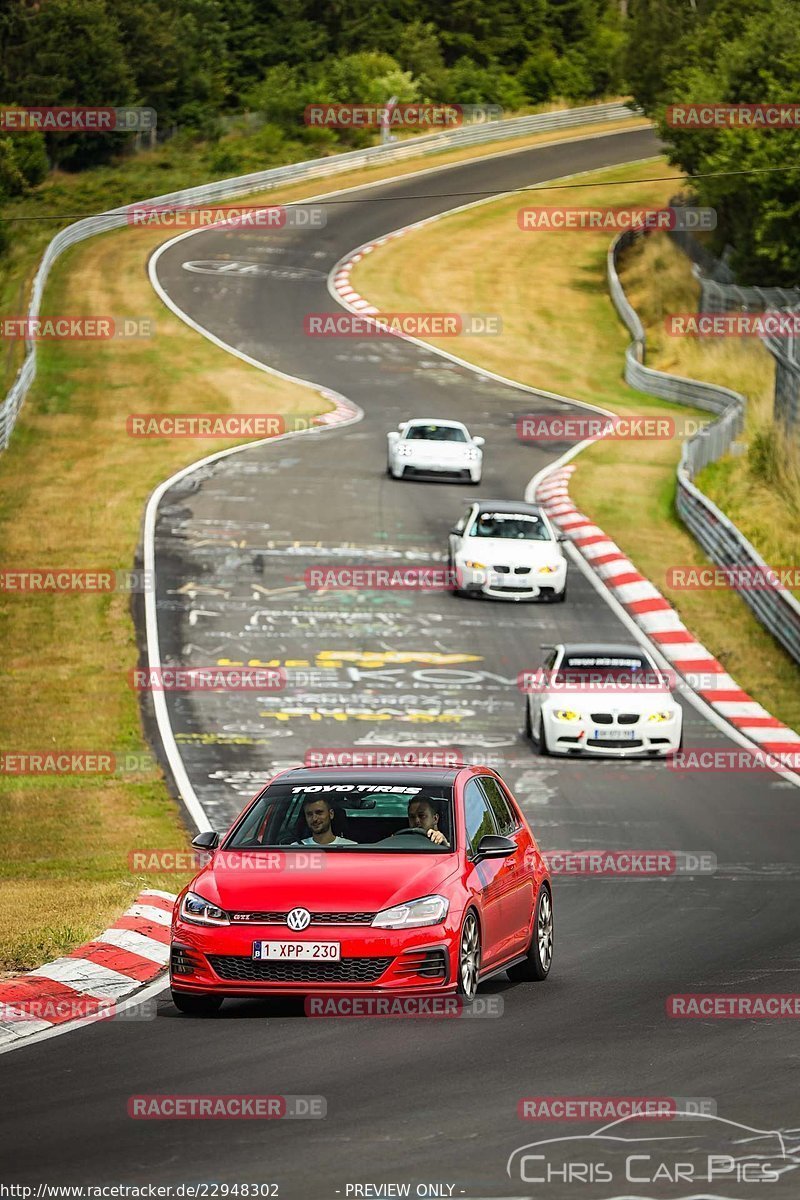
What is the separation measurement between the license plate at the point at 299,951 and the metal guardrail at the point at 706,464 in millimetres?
18754

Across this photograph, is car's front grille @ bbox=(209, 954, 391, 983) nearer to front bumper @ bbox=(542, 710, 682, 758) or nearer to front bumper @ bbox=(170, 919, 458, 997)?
front bumper @ bbox=(170, 919, 458, 997)

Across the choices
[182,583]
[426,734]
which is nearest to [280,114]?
[182,583]

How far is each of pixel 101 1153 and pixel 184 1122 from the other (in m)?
0.57

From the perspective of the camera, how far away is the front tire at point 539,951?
465 inches

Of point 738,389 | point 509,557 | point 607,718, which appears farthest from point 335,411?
point 607,718

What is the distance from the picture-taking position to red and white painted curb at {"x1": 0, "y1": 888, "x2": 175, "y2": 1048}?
10367 millimetres

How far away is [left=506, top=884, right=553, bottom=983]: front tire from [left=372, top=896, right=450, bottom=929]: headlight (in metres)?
1.55

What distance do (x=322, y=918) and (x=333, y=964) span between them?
24 centimetres

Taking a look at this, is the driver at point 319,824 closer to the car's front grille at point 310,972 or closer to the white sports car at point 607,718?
the car's front grille at point 310,972

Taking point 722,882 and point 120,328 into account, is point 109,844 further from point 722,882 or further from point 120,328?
point 120,328

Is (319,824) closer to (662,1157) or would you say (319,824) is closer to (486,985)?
(486,985)

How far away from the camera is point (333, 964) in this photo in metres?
10.2

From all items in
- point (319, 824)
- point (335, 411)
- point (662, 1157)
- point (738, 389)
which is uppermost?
point (662, 1157)

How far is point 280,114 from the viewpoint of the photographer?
82562mm
